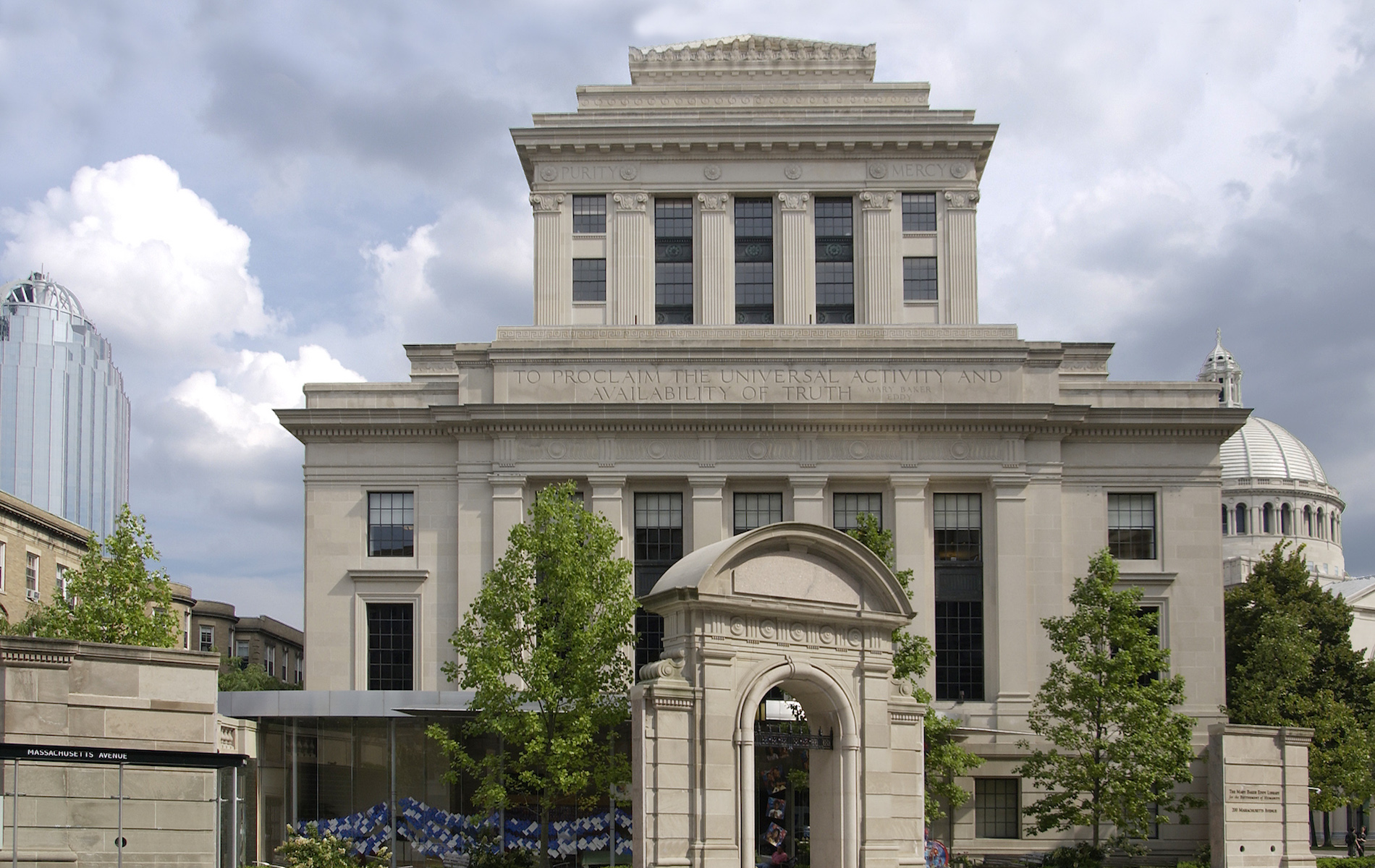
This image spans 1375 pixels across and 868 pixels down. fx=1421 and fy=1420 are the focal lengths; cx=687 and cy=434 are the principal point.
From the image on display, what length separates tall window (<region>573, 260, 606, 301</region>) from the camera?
2350 inches

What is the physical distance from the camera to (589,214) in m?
60.3

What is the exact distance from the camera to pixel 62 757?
78.0ft

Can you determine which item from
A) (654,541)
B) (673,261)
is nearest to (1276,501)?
(673,261)

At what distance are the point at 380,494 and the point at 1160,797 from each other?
1127 inches

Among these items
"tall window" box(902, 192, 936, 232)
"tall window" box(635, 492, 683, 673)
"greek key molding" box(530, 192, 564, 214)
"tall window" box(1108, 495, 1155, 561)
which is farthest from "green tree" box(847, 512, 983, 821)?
"greek key molding" box(530, 192, 564, 214)

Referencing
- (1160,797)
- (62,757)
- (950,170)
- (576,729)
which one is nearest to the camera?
(62,757)

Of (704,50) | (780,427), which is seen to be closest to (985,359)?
(780,427)

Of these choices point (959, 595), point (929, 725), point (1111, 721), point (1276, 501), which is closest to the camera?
point (929, 725)

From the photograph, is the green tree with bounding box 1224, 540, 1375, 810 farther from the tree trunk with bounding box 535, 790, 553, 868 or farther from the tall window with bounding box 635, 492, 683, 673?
the tree trunk with bounding box 535, 790, 553, 868

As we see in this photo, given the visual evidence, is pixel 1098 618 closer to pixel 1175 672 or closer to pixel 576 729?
pixel 1175 672

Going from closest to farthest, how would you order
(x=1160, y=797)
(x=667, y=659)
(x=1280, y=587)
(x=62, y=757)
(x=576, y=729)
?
(x=62, y=757) → (x=667, y=659) → (x=576, y=729) → (x=1160, y=797) → (x=1280, y=587)

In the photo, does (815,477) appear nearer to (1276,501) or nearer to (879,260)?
(879,260)

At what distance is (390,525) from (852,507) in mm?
16962

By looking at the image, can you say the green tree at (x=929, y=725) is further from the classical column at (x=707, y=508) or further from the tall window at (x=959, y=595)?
the classical column at (x=707, y=508)
